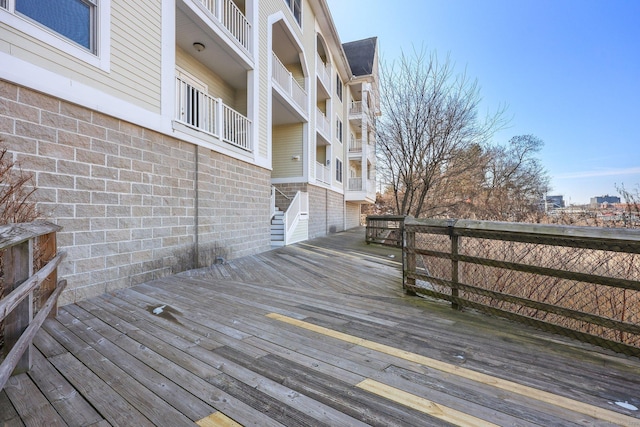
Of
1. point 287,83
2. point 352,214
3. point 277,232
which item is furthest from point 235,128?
point 352,214

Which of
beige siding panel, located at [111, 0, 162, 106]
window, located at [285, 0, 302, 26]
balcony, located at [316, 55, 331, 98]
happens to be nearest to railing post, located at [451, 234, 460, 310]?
beige siding panel, located at [111, 0, 162, 106]

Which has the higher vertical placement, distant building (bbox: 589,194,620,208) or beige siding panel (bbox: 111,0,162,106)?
beige siding panel (bbox: 111,0,162,106)

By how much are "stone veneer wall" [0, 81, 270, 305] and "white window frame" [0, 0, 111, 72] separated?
2.11 feet

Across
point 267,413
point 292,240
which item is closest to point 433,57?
point 292,240

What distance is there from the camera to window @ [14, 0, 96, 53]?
10.6 ft

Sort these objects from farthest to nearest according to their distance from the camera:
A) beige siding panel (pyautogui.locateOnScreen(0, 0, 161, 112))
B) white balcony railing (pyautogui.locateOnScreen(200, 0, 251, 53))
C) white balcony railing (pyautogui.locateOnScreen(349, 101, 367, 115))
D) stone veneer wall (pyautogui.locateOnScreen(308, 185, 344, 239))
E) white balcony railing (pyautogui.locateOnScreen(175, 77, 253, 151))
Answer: white balcony railing (pyautogui.locateOnScreen(349, 101, 367, 115)), stone veneer wall (pyautogui.locateOnScreen(308, 185, 344, 239)), white balcony railing (pyautogui.locateOnScreen(200, 0, 251, 53)), white balcony railing (pyautogui.locateOnScreen(175, 77, 253, 151)), beige siding panel (pyautogui.locateOnScreen(0, 0, 161, 112))

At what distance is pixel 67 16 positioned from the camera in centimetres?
356

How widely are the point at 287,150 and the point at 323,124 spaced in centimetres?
292

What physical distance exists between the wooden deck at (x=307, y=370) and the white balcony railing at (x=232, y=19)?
6161mm

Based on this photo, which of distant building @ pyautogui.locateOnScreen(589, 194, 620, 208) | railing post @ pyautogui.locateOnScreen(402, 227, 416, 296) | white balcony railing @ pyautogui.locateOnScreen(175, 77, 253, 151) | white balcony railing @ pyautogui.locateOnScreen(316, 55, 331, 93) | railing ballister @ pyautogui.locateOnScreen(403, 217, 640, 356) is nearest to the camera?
railing ballister @ pyautogui.locateOnScreen(403, 217, 640, 356)

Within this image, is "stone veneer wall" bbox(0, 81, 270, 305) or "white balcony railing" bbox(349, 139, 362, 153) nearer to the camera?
"stone veneer wall" bbox(0, 81, 270, 305)

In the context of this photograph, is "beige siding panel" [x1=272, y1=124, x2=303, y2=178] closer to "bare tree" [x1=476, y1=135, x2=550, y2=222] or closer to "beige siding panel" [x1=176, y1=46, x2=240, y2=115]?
"beige siding panel" [x1=176, y1=46, x2=240, y2=115]

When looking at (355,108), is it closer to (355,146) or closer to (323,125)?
(355,146)

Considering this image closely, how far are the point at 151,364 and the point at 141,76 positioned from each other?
4330mm
